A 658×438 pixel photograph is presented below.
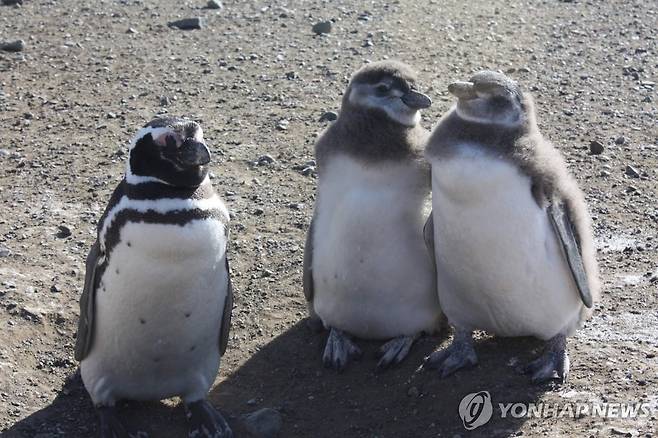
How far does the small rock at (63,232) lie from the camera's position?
5.93m

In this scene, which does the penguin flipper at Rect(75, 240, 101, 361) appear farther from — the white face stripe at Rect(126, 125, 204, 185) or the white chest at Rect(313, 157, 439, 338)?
the white chest at Rect(313, 157, 439, 338)

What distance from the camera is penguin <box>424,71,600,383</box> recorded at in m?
4.27

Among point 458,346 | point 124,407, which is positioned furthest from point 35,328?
point 458,346

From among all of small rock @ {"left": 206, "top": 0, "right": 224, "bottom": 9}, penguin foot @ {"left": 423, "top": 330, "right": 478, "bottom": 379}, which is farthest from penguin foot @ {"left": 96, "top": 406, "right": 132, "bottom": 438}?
small rock @ {"left": 206, "top": 0, "right": 224, "bottom": 9}

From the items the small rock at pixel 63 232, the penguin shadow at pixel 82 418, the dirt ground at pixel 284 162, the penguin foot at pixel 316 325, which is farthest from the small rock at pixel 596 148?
the penguin shadow at pixel 82 418

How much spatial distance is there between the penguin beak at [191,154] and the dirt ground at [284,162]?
115cm

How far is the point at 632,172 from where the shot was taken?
675cm

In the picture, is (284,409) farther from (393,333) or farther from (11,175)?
(11,175)

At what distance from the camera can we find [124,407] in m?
4.68

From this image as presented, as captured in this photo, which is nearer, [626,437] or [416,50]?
[626,437]

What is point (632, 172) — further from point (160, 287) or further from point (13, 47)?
point (13, 47)

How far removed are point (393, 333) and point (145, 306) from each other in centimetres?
116

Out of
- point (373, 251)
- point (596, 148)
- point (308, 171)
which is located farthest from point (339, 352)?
point (596, 148)

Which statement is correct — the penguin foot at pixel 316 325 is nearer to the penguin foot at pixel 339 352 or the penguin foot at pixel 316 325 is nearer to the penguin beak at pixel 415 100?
the penguin foot at pixel 339 352
